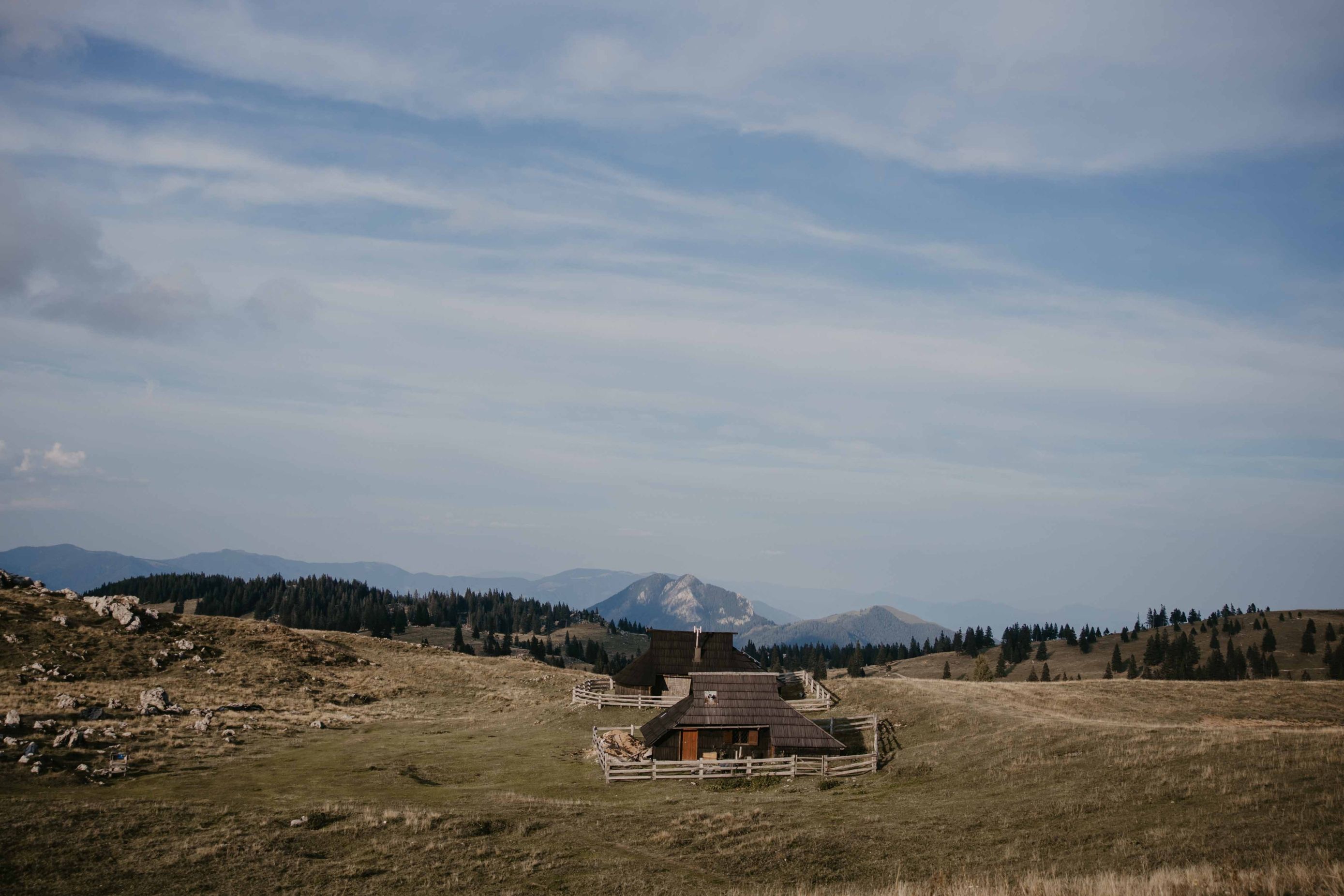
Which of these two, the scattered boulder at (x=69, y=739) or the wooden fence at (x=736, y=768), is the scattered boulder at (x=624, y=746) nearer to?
the wooden fence at (x=736, y=768)

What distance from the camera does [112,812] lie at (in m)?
27.6

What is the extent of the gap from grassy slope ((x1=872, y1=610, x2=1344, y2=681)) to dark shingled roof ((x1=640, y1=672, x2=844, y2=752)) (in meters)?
108

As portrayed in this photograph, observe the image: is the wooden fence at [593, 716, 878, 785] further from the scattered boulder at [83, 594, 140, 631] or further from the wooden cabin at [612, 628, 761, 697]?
the scattered boulder at [83, 594, 140, 631]

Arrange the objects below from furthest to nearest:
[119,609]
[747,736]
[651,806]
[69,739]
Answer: [119,609], [747,736], [69,739], [651,806]

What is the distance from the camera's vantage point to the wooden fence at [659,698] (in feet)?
203

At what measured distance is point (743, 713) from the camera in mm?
45312

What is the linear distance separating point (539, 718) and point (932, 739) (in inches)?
1059

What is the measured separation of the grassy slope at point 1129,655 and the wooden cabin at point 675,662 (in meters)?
90.1

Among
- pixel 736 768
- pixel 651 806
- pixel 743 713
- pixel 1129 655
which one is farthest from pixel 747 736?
pixel 1129 655

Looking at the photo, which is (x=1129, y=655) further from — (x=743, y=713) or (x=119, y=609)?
(x=119, y=609)

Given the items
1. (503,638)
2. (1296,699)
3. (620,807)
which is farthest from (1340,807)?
(503,638)

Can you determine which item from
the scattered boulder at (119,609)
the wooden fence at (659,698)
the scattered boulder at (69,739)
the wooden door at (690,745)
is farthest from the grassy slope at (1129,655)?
the scattered boulder at (69,739)

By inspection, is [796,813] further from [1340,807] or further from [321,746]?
[321,746]

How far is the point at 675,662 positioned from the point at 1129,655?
138 metres
